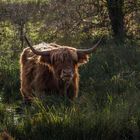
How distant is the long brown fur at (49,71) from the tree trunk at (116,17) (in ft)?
14.9

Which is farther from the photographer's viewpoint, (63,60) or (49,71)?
(49,71)

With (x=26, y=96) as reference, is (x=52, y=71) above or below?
above

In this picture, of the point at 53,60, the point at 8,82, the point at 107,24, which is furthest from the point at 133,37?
the point at 53,60

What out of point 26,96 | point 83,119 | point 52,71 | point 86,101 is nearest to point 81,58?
point 52,71

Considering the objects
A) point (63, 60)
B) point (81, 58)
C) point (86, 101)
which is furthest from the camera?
point (81, 58)

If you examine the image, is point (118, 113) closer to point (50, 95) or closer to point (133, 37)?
point (50, 95)

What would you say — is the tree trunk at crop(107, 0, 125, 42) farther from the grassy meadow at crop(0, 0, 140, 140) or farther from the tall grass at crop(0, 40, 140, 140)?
the tall grass at crop(0, 40, 140, 140)

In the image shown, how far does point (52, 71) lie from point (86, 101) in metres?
1.31

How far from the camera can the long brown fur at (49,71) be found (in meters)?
7.09

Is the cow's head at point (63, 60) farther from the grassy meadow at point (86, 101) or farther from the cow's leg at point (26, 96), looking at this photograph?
the cow's leg at point (26, 96)

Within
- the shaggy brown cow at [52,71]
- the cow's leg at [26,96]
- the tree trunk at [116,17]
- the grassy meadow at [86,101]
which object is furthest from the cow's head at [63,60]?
the tree trunk at [116,17]

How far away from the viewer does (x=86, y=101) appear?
614 centimetres

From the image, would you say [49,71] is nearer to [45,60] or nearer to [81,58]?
[45,60]

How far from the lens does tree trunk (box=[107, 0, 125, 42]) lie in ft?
40.2
